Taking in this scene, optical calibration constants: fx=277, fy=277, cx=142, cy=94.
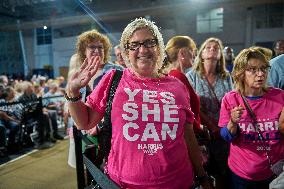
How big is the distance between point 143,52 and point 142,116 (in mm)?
428

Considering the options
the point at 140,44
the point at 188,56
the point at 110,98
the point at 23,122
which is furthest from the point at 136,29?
the point at 23,122

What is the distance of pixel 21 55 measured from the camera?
26781 mm

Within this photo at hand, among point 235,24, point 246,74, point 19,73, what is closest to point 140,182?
point 246,74

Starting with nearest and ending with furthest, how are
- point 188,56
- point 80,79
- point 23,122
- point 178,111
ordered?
point 80,79 < point 178,111 < point 188,56 < point 23,122

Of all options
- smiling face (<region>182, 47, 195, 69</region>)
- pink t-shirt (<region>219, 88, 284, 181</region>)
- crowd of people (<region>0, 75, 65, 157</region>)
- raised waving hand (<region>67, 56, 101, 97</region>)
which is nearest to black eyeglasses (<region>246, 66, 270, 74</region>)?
pink t-shirt (<region>219, 88, 284, 181</region>)

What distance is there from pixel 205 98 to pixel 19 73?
26321 mm

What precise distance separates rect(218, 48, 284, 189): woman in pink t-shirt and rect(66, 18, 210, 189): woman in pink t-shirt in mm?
601

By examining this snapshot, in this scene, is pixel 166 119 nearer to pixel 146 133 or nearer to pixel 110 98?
pixel 146 133

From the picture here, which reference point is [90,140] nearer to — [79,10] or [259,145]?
[259,145]

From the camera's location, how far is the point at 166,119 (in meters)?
1.69

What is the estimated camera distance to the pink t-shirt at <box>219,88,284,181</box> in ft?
7.07

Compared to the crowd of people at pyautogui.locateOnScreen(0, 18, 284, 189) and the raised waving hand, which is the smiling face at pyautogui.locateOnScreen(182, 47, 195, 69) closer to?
the crowd of people at pyautogui.locateOnScreen(0, 18, 284, 189)

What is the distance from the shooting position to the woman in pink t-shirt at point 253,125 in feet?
7.07

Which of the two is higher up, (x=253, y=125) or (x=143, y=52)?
(x=143, y=52)
